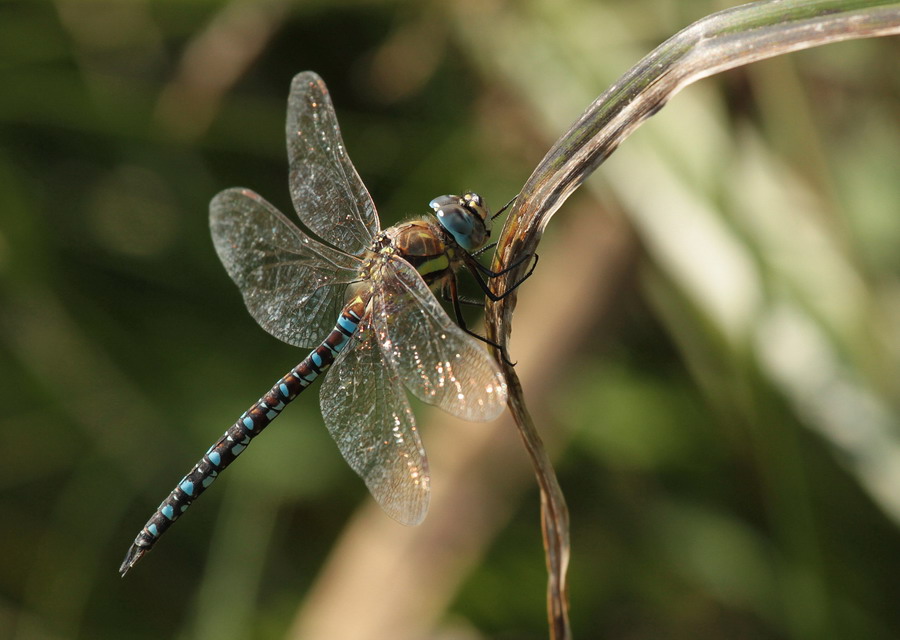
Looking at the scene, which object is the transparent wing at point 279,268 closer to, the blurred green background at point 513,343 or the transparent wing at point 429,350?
the transparent wing at point 429,350

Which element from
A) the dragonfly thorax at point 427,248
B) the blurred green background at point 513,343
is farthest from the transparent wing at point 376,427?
the blurred green background at point 513,343

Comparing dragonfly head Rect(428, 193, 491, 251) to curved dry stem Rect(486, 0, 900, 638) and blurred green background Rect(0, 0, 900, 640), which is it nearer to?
curved dry stem Rect(486, 0, 900, 638)

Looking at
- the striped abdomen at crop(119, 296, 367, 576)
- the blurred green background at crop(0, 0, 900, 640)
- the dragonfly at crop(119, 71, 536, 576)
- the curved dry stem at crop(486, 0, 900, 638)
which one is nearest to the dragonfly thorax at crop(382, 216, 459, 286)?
the dragonfly at crop(119, 71, 536, 576)

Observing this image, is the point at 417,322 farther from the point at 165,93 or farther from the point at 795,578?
the point at 165,93

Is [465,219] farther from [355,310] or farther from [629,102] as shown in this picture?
[629,102]

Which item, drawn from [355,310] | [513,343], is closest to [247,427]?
[355,310]

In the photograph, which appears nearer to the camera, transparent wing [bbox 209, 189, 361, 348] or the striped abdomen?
the striped abdomen
